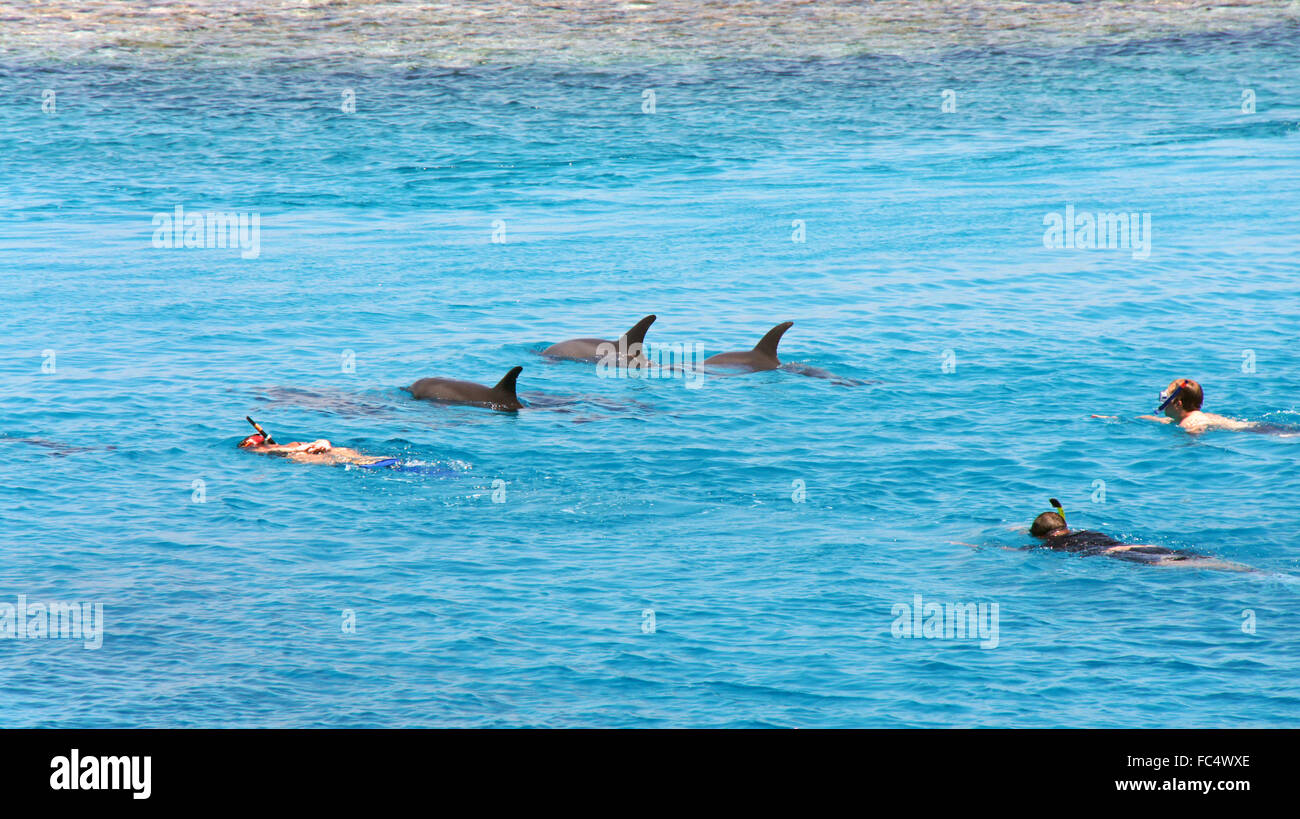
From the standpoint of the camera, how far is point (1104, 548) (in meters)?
16.2

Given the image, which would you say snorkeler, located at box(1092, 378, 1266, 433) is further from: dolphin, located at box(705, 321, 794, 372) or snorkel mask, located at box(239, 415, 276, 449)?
snorkel mask, located at box(239, 415, 276, 449)

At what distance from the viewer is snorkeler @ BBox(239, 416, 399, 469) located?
19094 millimetres

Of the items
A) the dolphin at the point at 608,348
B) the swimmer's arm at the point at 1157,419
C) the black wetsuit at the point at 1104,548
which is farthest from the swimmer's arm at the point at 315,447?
the swimmer's arm at the point at 1157,419

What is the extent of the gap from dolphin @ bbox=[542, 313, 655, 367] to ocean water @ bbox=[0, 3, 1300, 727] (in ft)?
1.77

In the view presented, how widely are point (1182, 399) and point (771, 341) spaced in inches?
263

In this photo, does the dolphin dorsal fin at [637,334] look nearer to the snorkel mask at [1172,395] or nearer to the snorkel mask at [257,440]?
the snorkel mask at [257,440]

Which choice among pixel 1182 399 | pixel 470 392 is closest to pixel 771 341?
pixel 470 392

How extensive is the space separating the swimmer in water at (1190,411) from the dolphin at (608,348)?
8.27 metres

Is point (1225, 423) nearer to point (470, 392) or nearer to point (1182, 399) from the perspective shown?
point (1182, 399)

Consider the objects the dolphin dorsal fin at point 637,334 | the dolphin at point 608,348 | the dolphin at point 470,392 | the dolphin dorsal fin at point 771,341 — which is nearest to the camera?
the dolphin at point 470,392

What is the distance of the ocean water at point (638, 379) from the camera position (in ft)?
44.5

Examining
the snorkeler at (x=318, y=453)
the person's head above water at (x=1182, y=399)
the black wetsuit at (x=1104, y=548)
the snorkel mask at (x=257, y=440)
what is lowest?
A: the black wetsuit at (x=1104, y=548)
